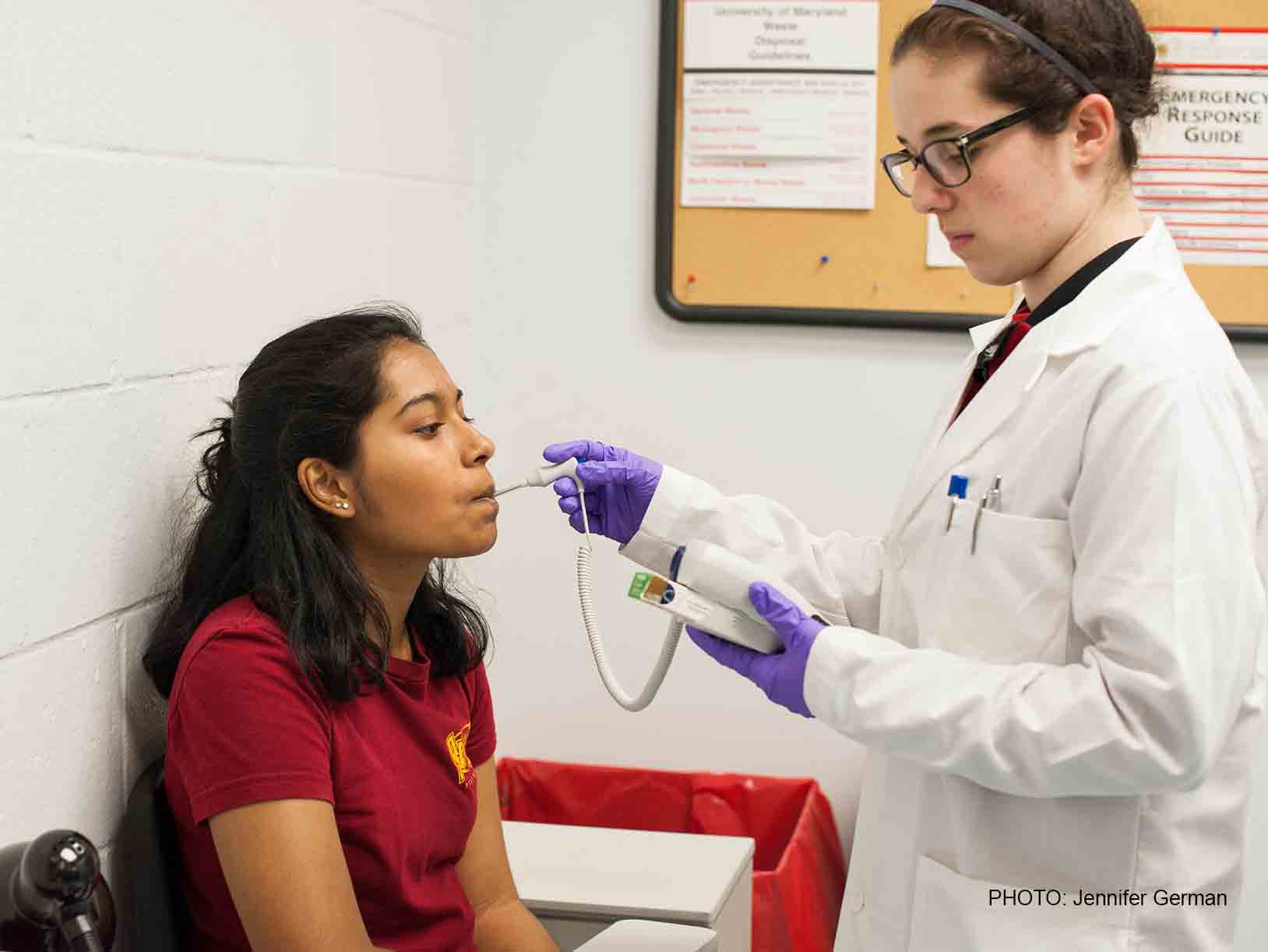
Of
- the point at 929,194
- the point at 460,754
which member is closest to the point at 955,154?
the point at 929,194

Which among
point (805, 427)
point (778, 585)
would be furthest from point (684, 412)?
point (778, 585)

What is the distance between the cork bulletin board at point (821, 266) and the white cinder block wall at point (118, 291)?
2.31 ft

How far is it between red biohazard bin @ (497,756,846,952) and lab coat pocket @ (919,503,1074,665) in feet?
3.44

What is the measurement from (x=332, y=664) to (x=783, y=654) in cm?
46

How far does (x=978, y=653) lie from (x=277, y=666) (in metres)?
0.69

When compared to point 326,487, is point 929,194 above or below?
above

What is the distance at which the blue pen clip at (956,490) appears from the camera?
54.6 inches

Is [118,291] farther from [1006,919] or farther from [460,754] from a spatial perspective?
[1006,919]

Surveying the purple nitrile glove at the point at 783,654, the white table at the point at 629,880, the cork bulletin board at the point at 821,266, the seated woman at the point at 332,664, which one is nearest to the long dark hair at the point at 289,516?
the seated woman at the point at 332,664

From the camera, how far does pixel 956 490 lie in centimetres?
139

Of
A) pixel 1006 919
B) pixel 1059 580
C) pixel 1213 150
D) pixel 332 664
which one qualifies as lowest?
pixel 1006 919

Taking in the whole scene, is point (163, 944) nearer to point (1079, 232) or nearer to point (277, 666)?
point (277, 666)

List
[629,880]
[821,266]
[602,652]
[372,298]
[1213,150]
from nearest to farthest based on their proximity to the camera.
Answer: [602,652] → [629,880] → [372,298] → [1213,150] → [821,266]

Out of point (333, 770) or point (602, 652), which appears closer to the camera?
point (333, 770)
